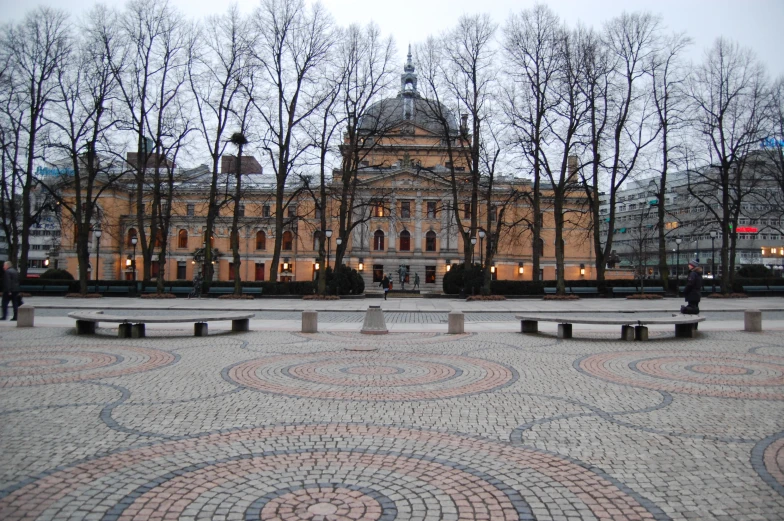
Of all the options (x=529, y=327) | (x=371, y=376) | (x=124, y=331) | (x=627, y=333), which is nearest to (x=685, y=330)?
(x=627, y=333)

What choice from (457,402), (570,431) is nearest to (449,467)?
(570,431)

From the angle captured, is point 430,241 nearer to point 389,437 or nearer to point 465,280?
point 465,280

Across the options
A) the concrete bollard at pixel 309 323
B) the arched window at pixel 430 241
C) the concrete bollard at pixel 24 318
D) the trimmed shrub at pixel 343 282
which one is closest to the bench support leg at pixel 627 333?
the concrete bollard at pixel 309 323

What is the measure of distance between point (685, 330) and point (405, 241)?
178 ft

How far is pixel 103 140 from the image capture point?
3484cm

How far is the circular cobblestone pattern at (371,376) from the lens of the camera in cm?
794

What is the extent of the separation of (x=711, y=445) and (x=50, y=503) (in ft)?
19.2

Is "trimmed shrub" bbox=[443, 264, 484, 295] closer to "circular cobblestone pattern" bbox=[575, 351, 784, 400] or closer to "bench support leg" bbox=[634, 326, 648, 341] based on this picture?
"bench support leg" bbox=[634, 326, 648, 341]

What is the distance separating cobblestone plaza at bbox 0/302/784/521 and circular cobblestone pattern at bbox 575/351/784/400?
0.07 metres

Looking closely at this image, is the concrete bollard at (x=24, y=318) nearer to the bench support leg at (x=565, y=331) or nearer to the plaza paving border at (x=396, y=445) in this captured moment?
the plaza paving border at (x=396, y=445)

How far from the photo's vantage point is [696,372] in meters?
9.56

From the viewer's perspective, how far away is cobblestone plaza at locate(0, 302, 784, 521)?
4145 millimetres

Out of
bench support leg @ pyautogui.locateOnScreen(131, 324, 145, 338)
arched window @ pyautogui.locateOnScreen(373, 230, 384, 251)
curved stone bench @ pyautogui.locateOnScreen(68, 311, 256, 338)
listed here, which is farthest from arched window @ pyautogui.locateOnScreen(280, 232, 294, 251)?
bench support leg @ pyautogui.locateOnScreen(131, 324, 145, 338)

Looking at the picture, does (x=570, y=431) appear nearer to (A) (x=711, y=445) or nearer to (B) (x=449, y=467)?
(A) (x=711, y=445)
